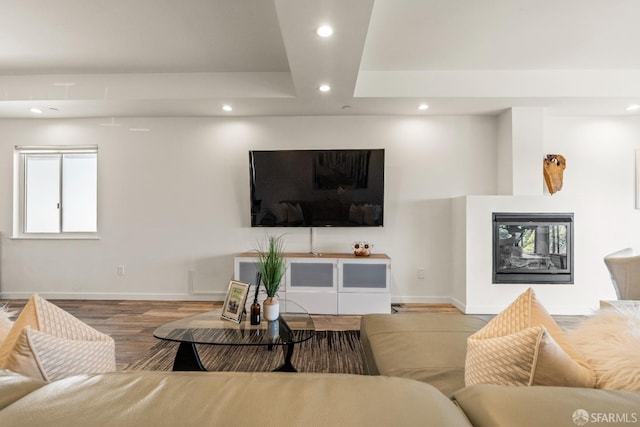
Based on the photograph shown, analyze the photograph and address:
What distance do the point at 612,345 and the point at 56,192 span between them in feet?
18.1

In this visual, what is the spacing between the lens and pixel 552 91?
3.35 meters

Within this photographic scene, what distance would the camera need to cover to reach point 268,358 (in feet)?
7.88

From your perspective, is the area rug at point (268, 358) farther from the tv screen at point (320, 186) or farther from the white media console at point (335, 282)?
the tv screen at point (320, 186)

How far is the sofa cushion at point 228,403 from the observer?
542 millimetres

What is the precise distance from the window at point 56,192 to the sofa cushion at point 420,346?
412 centimetres

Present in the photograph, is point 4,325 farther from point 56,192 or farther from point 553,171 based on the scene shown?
point 553,171

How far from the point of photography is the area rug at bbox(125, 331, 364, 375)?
226 centimetres

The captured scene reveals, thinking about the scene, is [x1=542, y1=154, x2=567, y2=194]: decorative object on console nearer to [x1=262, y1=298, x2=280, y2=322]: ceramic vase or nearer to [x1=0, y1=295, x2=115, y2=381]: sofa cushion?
[x1=262, y1=298, x2=280, y2=322]: ceramic vase

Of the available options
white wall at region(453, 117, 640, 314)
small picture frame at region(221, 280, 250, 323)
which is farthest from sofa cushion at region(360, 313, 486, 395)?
white wall at region(453, 117, 640, 314)

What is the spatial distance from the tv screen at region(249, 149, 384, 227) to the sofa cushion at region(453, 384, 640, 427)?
3.24 metres

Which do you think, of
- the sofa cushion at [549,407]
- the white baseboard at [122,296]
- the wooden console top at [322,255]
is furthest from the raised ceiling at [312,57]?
the white baseboard at [122,296]

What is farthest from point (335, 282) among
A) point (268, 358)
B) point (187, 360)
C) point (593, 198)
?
point (593, 198)

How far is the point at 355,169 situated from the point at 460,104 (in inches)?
54.3

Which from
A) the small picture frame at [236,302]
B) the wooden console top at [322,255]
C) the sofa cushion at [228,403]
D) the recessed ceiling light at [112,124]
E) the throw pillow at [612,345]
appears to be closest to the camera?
the sofa cushion at [228,403]
